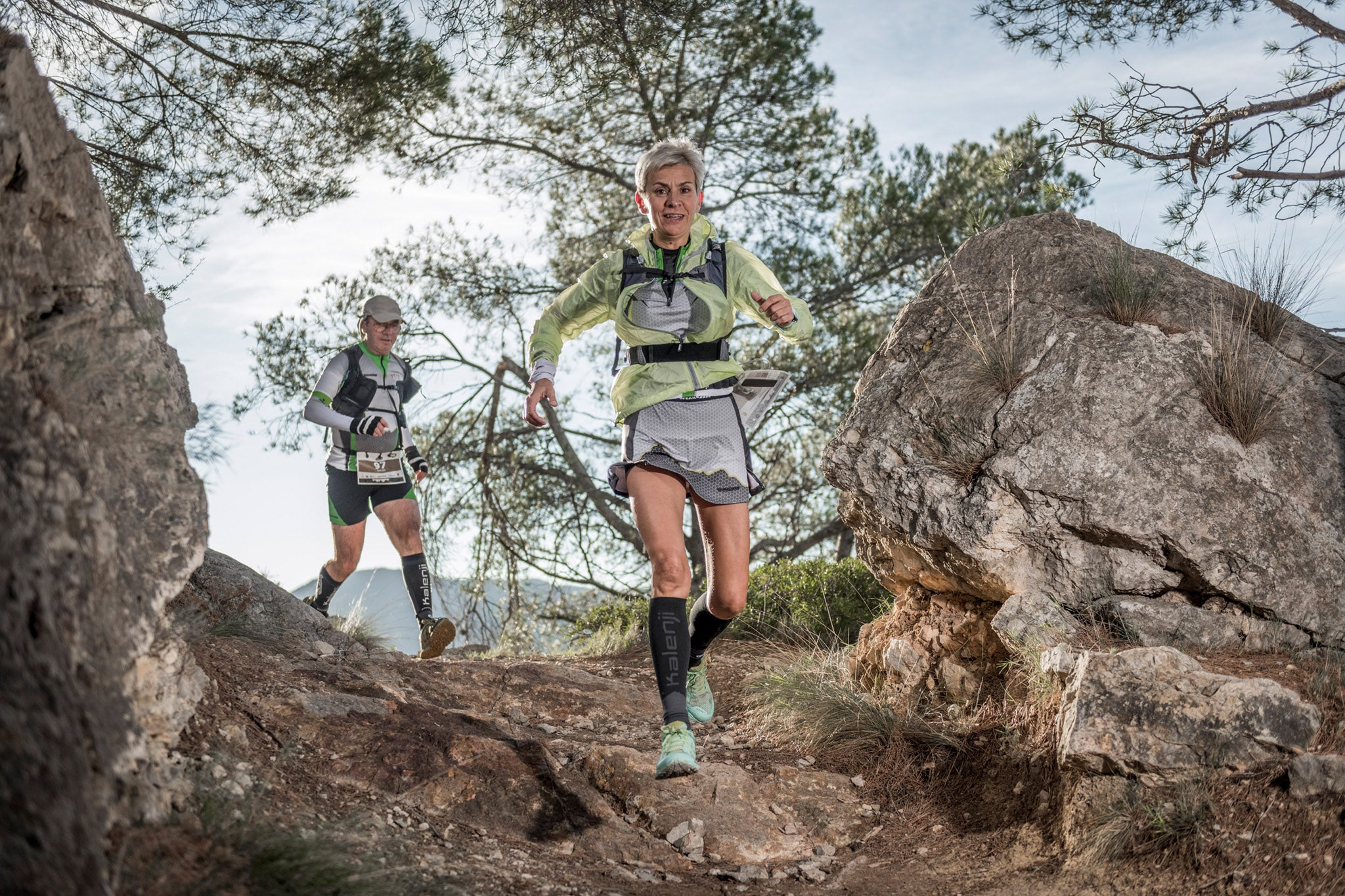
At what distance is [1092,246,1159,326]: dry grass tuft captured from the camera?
496 centimetres

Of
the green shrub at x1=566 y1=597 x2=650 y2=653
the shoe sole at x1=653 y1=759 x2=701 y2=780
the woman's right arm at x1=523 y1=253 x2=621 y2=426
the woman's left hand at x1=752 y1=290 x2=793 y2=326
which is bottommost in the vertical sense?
the shoe sole at x1=653 y1=759 x2=701 y2=780

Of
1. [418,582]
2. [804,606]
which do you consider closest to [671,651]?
Answer: [418,582]

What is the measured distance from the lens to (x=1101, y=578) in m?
4.51

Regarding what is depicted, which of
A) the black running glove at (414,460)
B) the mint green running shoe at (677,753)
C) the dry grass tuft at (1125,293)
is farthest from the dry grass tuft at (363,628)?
the dry grass tuft at (1125,293)

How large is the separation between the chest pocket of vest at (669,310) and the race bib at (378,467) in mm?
3209

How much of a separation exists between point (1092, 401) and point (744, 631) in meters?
3.96

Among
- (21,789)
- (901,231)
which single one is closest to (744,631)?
(901,231)

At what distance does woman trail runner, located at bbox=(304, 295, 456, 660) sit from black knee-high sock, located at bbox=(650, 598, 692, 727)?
2.95 metres

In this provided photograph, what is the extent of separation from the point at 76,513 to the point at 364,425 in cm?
426

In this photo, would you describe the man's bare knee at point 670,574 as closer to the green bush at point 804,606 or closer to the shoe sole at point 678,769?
the shoe sole at point 678,769

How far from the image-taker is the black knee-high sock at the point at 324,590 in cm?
705

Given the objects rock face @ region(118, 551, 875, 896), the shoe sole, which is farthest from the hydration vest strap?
rock face @ region(118, 551, 875, 896)

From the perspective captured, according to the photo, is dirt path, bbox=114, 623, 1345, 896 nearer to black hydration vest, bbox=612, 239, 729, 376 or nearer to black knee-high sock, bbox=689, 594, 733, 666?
black knee-high sock, bbox=689, 594, 733, 666

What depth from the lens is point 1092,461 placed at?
4602 millimetres
